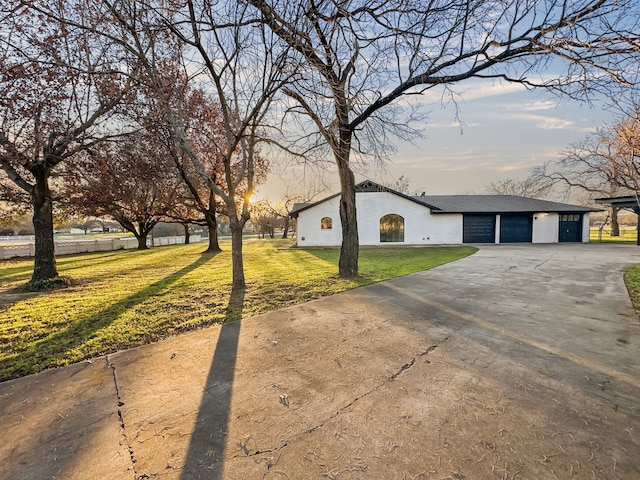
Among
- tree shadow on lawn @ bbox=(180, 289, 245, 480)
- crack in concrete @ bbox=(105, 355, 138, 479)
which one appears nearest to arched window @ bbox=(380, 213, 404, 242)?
tree shadow on lawn @ bbox=(180, 289, 245, 480)

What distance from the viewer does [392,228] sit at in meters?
22.2

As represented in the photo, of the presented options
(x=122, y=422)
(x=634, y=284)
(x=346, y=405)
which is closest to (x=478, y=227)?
(x=634, y=284)

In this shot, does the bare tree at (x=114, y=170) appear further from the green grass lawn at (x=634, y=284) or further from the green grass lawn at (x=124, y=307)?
the green grass lawn at (x=634, y=284)

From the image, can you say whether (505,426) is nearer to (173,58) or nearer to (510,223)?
(173,58)

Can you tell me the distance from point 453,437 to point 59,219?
25718 mm

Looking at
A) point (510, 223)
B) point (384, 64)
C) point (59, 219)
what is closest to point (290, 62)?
point (384, 64)

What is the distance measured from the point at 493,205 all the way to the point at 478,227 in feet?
7.83

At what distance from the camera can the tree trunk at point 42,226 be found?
827 cm

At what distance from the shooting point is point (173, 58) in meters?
7.70

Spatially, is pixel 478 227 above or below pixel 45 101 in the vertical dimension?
below

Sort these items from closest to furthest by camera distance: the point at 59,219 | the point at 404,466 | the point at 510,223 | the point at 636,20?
the point at 404,466, the point at 636,20, the point at 59,219, the point at 510,223

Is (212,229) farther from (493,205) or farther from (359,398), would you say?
(493,205)

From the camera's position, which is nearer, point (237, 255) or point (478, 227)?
point (237, 255)

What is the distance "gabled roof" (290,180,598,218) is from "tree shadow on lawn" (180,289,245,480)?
18297 millimetres
